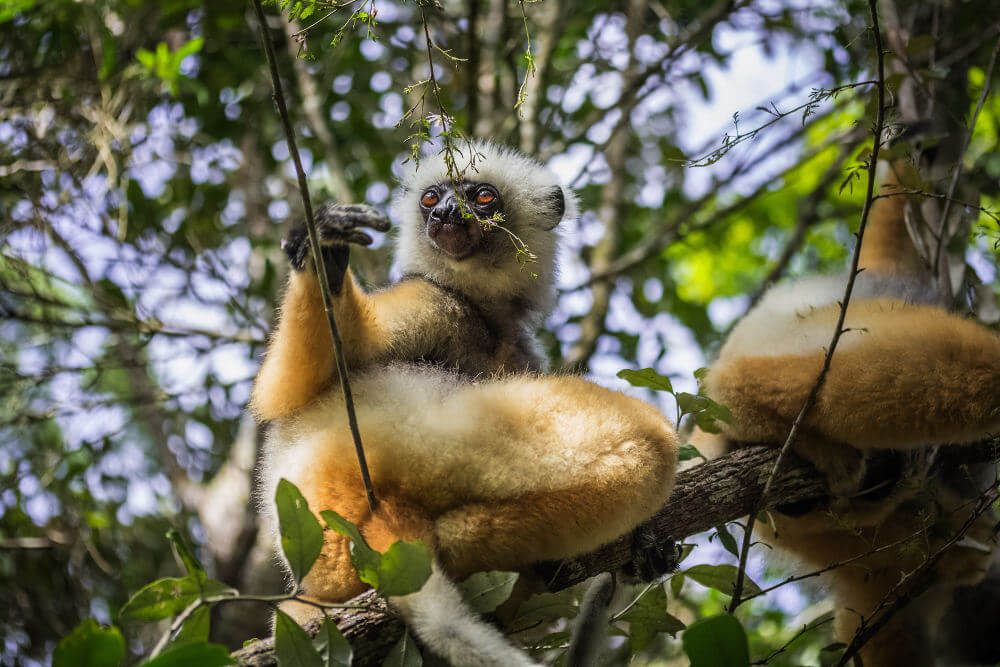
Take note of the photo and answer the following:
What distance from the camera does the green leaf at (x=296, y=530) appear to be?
6.08 ft

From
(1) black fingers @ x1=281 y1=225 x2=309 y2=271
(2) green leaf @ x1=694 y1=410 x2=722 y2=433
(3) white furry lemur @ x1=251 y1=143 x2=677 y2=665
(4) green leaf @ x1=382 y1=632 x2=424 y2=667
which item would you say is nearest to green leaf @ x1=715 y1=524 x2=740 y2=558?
(2) green leaf @ x1=694 y1=410 x2=722 y2=433

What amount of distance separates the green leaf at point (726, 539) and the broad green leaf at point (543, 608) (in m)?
0.77

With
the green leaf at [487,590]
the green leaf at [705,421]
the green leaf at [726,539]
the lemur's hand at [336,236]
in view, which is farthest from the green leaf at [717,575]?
the lemur's hand at [336,236]

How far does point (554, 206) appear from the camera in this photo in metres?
4.34

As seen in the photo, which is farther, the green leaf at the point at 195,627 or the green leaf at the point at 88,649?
the green leaf at the point at 195,627

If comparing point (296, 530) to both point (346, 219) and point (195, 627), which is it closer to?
point (195, 627)

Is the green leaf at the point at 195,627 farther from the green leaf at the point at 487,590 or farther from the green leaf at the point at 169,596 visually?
the green leaf at the point at 487,590

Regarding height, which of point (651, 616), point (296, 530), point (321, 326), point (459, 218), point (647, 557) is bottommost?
point (651, 616)

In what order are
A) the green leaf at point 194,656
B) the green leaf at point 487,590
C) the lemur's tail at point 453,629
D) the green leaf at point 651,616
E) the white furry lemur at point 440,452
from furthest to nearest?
the green leaf at point 651,616 < the white furry lemur at point 440,452 < the green leaf at point 487,590 < the lemur's tail at point 453,629 < the green leaf at point 194,656

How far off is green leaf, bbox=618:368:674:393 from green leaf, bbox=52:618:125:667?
1.75 m

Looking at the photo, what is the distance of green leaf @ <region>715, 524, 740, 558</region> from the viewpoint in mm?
2941

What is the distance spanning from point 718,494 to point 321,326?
161 centimetres

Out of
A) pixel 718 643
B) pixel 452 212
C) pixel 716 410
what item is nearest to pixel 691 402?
pixel 716 410

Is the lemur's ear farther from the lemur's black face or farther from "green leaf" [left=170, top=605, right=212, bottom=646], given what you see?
"green leaf" [left=170, top=605, right=212, bottom=646]
